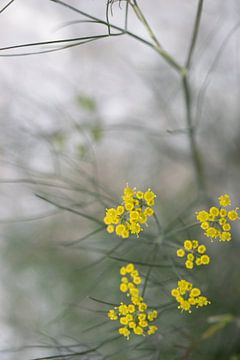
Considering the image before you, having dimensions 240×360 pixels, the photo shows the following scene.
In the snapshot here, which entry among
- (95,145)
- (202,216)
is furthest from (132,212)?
(95,145)

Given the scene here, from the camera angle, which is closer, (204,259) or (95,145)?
(204,259)

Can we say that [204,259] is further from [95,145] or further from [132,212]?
[95,145]

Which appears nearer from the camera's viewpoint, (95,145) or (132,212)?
(132,212)

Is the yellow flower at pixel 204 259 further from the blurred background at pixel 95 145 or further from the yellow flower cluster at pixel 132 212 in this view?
the blurred background at pixel 95 145

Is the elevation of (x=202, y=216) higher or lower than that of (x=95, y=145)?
lower

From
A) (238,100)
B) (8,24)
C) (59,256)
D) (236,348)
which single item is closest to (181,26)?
(238,100)

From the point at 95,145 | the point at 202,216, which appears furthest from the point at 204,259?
the point at 95,145

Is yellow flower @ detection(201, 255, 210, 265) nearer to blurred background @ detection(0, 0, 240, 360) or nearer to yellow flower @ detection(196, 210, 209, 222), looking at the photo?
yellow flower @ detection(196, 210, 209, 222)

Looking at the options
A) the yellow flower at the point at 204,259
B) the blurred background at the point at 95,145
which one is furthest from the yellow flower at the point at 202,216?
the blurred background at the point at 95,145

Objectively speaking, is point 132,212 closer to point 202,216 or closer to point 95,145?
point 202,216
